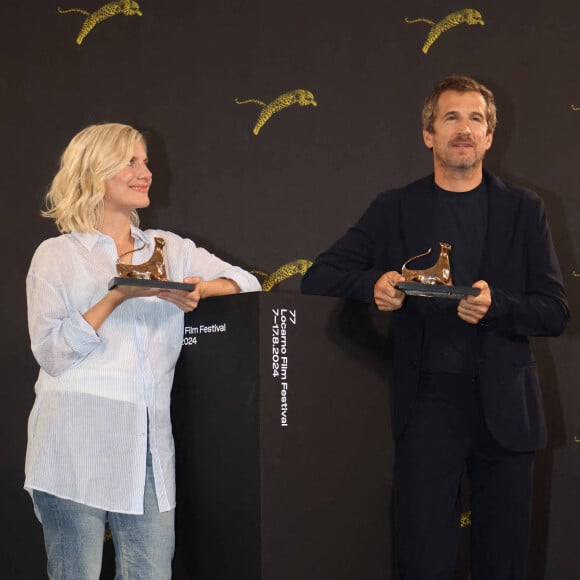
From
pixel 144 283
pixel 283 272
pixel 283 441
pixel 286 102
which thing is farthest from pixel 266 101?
pixel 283 441

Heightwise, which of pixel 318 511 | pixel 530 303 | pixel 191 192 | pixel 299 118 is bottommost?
pixel 318 511

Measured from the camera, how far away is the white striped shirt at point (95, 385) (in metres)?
2.10

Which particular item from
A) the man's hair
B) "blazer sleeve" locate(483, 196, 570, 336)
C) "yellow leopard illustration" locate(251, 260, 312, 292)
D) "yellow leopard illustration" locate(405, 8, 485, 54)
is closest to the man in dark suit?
"blazer sleeve" locate(483, 196, 570, 336)

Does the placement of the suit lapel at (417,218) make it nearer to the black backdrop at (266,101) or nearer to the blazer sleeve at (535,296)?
the blazer sleeve at (535,296)

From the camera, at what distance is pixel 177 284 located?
2006 mm

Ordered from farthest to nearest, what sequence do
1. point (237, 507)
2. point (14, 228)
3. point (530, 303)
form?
point (14, 228)
point (530, 303)
point (237, 507)

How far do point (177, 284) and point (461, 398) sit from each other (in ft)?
2.50

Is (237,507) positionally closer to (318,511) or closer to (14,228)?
(318,511)

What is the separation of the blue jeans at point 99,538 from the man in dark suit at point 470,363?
0.60m

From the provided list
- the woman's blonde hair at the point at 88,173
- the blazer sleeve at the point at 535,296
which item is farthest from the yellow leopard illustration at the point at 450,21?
the woman's blonde hair at the point at 88,173

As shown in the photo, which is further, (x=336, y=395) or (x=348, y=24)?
(x=348, y=24)

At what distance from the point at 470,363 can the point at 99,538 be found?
1.01 m

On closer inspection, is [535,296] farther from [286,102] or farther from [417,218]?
[286,102]

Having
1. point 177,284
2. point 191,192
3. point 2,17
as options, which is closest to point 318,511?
point 177,284
